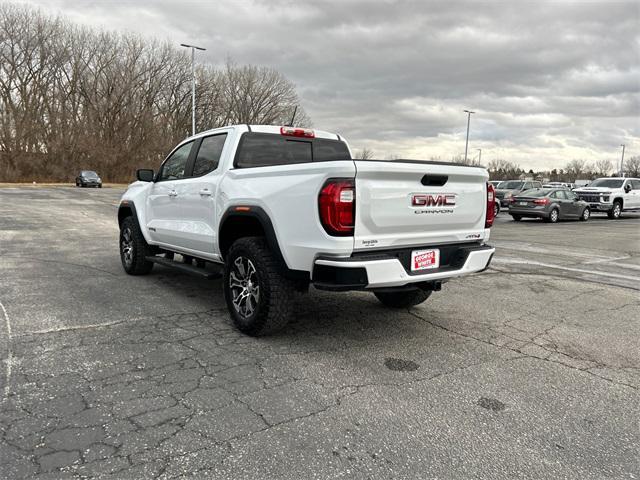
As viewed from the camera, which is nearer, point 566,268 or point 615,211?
point 566,268

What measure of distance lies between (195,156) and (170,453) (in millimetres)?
3831

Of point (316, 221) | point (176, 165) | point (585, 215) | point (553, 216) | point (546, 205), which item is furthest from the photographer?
point (585, 215)

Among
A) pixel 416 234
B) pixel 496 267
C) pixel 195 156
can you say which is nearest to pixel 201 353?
pixel 416 234

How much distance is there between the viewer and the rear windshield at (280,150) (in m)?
5.05

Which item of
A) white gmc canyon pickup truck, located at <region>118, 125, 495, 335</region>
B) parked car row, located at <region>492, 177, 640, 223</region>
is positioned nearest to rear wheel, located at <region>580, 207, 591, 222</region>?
parked car row, located at <region>492, 177, 640, 223</region>

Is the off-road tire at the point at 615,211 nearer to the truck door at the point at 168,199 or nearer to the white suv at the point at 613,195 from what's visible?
the white suv at the point at 613,195

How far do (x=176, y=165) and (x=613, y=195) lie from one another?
74.1 ft

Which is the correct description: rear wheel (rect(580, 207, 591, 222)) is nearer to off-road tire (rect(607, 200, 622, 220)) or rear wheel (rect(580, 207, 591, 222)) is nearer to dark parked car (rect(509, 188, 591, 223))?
dark parked car (rect(509, 188, 591, 223))

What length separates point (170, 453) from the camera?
8.37 ft

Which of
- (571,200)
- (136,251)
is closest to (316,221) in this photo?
(136,251)

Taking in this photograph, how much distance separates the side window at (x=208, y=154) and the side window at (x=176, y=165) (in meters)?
0.36

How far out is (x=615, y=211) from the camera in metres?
22.9

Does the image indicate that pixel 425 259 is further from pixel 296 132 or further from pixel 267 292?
pixel 296 132

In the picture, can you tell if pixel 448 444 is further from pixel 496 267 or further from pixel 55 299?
pixel 496 267
